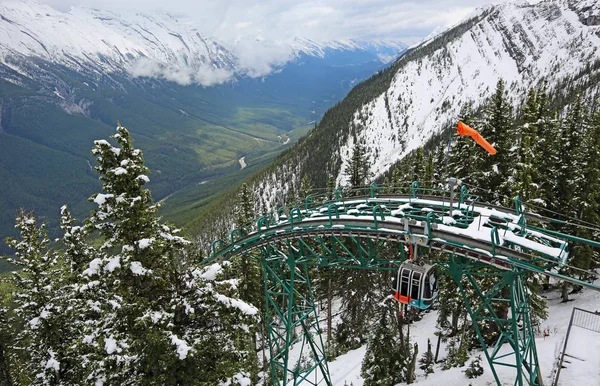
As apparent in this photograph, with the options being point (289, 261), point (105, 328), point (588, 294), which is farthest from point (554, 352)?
point (105, 328)

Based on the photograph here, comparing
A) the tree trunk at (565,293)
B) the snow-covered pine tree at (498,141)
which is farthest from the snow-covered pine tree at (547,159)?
the tree trunk at (565,293)

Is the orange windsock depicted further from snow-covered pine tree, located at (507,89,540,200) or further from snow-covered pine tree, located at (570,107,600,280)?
snow-covered pine tree, located at (570,107,600,280)

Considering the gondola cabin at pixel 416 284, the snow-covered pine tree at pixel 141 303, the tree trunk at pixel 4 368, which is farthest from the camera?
the tree trunk at pixel 4 368

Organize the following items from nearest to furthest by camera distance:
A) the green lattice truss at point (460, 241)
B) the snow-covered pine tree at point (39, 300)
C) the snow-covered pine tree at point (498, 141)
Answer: the green lattice truss at point (460, 241), the snow-covered pine tree at point (39, 300), the snow-covered pine tree at point (498, 141)

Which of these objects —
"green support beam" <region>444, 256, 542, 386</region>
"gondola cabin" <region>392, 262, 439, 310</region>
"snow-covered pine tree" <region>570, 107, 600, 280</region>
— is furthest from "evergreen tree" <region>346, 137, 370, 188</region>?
"gondola cabin" <region>392, 262, 439, 310</region>

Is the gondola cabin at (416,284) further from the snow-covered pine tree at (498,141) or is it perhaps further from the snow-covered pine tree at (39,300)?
the snow-covered pine tree at (39,300)

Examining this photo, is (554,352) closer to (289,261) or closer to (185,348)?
(289,261)
